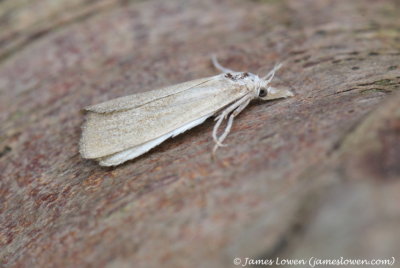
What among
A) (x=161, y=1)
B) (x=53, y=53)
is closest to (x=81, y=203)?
(x=53, y=53)

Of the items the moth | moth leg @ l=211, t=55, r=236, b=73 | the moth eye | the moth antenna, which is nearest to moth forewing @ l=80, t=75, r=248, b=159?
the moth

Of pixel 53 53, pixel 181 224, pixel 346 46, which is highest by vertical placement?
pixel 53 53

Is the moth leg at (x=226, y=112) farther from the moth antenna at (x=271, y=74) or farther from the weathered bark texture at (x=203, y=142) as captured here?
the moth antenna at (x=271, y=74)

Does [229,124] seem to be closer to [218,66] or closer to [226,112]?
[226,112]

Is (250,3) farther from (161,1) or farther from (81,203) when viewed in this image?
(81,203)

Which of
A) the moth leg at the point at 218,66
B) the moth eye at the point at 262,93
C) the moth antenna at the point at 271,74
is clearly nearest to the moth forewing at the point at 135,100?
the moth eye at the point at 262,93

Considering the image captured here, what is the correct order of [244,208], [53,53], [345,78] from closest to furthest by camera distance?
1. [244,208]
2. [345,78]
3. [53,53]

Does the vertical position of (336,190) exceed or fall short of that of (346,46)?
it exceeds it
